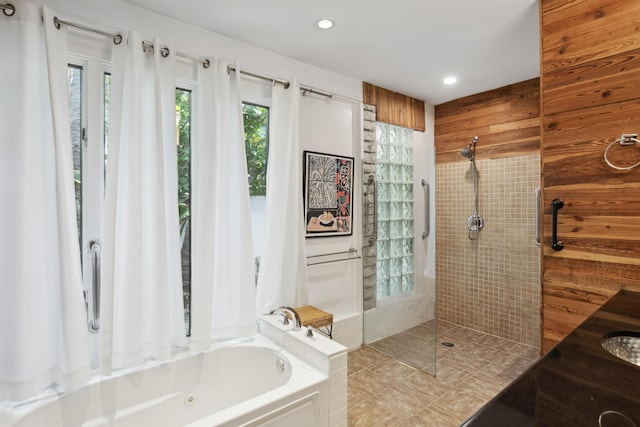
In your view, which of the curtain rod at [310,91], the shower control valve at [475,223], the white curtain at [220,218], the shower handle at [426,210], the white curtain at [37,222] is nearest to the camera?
the white curtain at [37,222]

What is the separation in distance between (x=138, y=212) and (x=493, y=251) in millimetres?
3364

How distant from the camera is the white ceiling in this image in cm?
212

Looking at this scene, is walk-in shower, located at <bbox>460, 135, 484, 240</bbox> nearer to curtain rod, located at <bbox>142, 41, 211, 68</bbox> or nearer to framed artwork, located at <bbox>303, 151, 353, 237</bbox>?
framed artwork, located at <bbox>303, 151, 353, 237</bbox>

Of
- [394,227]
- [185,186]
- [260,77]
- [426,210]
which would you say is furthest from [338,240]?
[260,77]

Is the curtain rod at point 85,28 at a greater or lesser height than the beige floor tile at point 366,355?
greater

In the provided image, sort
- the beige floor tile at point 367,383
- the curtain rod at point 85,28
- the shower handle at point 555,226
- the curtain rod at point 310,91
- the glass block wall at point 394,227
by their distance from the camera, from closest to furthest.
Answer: the curtain rod at point 85,28 < the shower handle at point 555,226 < the beige floor tile at point 367,383 < the curtain rod at point 310,91 < the glass block wall at point 394,227

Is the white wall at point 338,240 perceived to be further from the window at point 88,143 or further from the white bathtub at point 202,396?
the window at point 88,143

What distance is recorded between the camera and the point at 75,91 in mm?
2006

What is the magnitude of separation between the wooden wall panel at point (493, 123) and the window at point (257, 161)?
7.64 feet

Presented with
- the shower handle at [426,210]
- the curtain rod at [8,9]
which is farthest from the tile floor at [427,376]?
the curtain rod at [8,9]

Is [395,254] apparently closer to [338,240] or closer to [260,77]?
[338,240]

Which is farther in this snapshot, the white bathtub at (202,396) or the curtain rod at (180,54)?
the curtain rod at (180,54)

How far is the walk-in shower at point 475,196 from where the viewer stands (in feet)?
12.3

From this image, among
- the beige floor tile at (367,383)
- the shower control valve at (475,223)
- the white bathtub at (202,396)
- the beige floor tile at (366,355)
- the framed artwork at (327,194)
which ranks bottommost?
the beige floor tile at (367,383)
